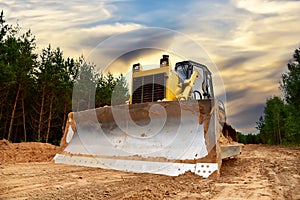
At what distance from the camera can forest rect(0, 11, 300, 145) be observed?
59.1 ft

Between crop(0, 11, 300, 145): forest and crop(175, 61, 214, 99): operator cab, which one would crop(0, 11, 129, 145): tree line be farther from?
crop(175, 61, 214, 99): operator cab

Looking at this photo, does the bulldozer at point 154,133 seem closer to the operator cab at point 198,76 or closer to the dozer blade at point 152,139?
the dozer blade at point 152,139

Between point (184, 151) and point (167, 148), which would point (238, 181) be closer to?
→ point (184, 151)

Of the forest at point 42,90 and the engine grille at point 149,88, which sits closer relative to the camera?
the engine grille at point 149,88

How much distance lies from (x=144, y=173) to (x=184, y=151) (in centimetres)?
66

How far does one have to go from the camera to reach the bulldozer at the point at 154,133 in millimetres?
3754

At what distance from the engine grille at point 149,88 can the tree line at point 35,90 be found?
12744 millimetres

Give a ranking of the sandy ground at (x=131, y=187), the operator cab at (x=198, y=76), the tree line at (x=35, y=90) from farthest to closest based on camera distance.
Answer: the tree line at (x=35, y=90) < the operator cab at (x=198, y=76) < the sandy ground at (x=131, y=187)

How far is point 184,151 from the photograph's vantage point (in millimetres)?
3838

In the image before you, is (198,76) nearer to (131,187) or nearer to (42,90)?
(131,187)

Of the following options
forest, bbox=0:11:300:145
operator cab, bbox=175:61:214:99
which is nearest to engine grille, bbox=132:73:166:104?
operator cab, bbox=175:61:214:99

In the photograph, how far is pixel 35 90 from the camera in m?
20.6

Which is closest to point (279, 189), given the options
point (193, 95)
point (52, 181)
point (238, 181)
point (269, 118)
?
point (238, 181)

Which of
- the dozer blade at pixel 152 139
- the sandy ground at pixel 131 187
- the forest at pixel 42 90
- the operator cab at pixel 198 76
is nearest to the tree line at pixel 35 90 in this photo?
the forest at pixel 42 90
